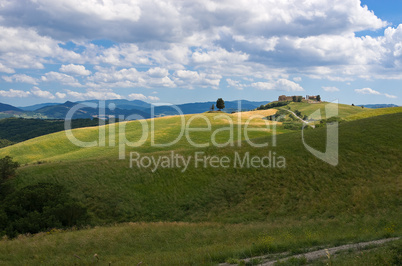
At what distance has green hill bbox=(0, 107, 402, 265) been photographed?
13.9 m

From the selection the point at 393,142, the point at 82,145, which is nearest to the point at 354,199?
the point at 393,142

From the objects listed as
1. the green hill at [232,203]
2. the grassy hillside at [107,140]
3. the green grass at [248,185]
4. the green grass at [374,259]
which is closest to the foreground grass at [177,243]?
the green hill at [232,203]

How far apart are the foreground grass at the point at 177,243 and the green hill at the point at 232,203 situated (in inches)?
2.2

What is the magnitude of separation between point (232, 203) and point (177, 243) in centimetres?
1298

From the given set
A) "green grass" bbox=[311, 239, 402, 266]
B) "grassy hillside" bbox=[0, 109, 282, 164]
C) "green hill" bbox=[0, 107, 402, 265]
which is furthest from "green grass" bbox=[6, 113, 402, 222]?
"grassy hillside" bbox=[0, 109, 282, 164]

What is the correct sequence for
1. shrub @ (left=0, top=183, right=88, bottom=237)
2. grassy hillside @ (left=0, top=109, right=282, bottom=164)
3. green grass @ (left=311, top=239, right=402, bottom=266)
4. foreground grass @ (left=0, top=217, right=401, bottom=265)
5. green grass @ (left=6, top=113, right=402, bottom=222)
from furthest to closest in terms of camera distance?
grassy hillside @ (left=0, top=109, right=282, bottom=164) → green grass @ (left=6, top=113, right=402, bottom=222) → shrub @ (left=0, top=183, right=88, bottom=237) → foreground grass @ (left=0, top=217, right=401, bottom=265) → green grass @ (left=311, top=239, right=402, bottom=266)

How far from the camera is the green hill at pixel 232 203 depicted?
45.5 feet

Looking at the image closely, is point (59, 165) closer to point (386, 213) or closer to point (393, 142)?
point (386, 213)

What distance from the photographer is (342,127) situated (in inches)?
1735

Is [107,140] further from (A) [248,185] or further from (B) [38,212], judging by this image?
(A) [248,185]

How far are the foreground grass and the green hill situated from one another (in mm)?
57

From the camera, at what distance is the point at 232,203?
1087 inches

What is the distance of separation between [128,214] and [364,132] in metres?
33.7

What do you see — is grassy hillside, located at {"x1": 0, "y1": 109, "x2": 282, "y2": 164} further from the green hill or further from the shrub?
the shrub
